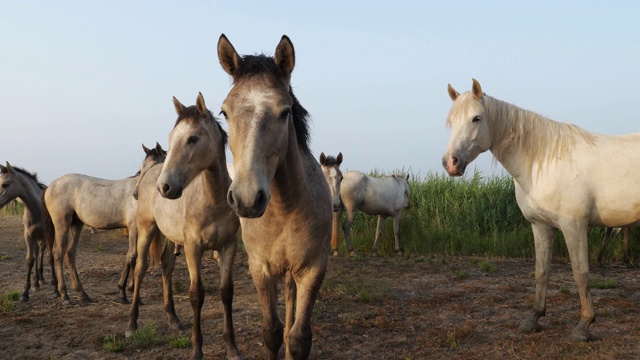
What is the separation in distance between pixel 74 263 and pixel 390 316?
498 cm

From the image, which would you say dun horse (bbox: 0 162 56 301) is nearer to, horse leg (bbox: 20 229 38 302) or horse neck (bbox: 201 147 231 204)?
horse leg (bbox: 20 229 38 302)

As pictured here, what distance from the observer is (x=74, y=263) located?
8359 mm

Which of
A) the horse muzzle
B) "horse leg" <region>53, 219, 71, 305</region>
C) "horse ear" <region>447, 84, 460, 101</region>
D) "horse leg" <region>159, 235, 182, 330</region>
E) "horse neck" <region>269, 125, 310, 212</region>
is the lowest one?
"horse leg" <region>159, 235, 182, 330</region>

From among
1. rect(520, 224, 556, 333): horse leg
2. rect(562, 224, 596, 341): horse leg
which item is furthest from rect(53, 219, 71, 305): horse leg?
rect(562, 224, 596, 341): horse leg

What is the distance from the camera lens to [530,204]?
204 inches

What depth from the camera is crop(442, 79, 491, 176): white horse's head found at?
4.99 meters

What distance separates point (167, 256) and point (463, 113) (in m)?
3.87

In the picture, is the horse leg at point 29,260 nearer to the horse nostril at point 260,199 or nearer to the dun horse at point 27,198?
the dun horse at point 27,198

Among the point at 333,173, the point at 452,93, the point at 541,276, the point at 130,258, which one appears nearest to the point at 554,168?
the point at 541,276

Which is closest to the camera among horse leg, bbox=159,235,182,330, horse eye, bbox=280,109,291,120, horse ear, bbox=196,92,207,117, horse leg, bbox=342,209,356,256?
horse eye, bbox=280,109,291,120

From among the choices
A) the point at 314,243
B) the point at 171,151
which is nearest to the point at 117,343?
the point at 171,151

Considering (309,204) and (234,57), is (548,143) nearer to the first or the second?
(309,204)

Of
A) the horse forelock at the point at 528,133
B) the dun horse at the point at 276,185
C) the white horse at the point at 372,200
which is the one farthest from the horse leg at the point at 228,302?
the white horse at the point at 372,200

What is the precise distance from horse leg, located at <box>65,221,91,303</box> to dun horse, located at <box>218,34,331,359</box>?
505 centimetres
